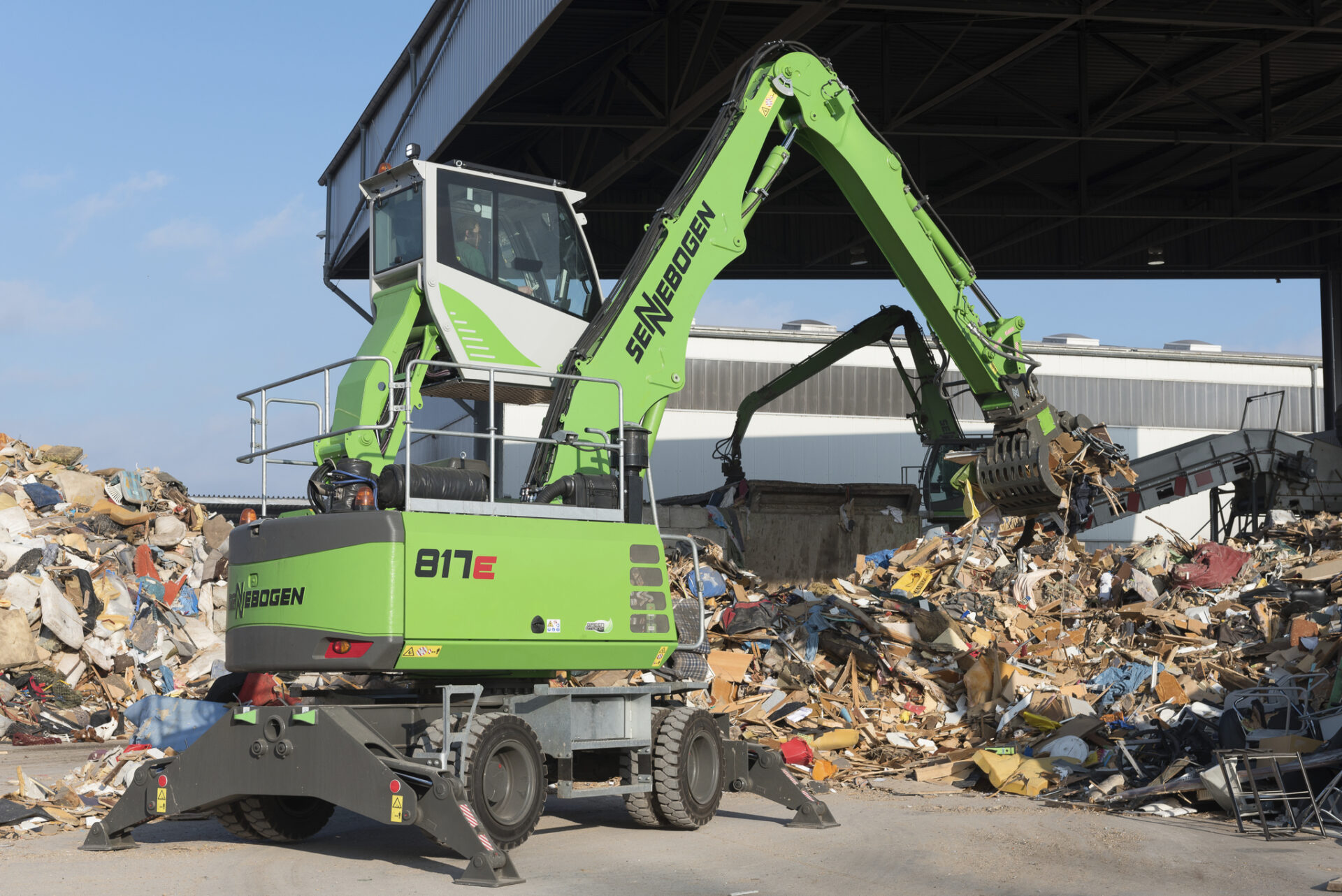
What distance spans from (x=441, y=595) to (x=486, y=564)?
0.36 m

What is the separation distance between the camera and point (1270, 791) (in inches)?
383

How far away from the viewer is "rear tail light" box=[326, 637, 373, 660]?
7.82m

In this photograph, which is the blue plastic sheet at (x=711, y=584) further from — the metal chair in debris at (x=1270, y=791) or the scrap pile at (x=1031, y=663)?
the metal chair in debris at (x=1270, y=791)

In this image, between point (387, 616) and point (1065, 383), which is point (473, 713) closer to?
point (387, 616)

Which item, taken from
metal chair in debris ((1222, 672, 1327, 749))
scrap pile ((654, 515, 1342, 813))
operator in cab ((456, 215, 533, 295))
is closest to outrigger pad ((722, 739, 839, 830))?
scrap pile ((654, 515, 1342, 813))

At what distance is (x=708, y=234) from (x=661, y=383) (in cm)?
153

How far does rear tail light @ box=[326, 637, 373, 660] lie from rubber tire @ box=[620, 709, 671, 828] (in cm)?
235

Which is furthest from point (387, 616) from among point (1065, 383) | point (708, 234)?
point (1065, 383)

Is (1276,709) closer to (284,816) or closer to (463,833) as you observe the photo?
(463,833)

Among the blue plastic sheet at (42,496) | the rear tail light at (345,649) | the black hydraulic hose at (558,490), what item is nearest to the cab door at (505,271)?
the black hydraulic hose at (558,490)

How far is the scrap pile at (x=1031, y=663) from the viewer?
1127 cm

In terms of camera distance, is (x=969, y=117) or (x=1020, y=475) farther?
(x=969, y=117)

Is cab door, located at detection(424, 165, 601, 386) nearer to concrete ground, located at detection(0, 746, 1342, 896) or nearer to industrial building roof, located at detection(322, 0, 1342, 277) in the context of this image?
concrete ground, located at detection(0, 746, 1342, 896)

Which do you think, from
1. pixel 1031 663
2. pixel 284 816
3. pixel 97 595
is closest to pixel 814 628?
pixel 1031 663
